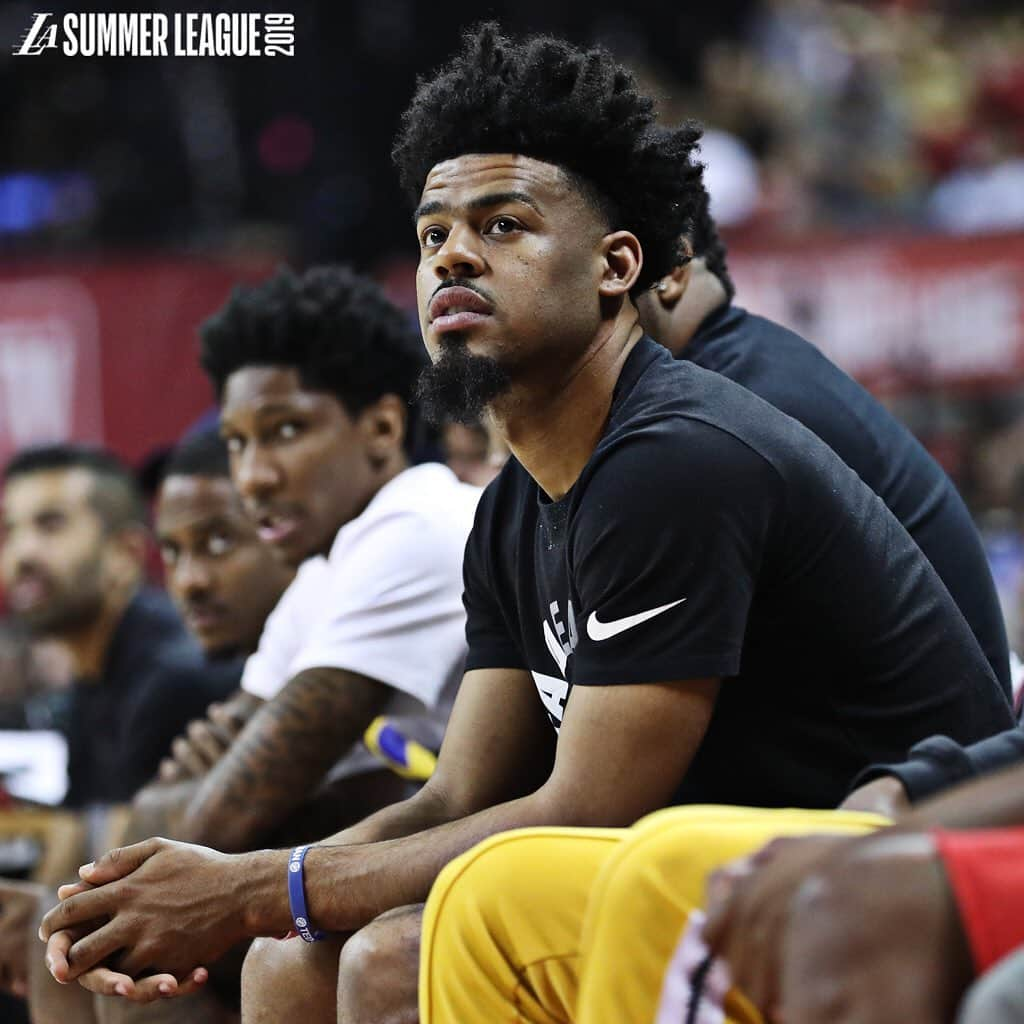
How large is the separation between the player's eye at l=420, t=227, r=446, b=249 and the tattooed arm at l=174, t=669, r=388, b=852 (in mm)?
996

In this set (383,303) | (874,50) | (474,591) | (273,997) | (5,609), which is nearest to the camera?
(273,997)

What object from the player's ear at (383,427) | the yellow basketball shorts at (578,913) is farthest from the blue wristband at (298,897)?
the player's ear at (383,427)

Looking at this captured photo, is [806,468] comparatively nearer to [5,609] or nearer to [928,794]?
[928,794]

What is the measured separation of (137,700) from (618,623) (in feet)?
9.13

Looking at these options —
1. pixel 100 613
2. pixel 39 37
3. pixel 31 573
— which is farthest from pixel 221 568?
pixel 39 37

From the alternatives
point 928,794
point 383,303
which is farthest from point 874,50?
point 928,794

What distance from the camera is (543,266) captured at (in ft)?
8.82

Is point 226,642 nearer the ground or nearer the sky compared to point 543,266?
nearer the ground

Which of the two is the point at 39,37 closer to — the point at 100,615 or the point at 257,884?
the point at 100,615

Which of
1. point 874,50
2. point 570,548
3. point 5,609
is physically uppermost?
point 874,50

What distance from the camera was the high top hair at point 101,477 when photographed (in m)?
5.79

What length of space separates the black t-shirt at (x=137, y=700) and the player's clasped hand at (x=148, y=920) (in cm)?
208

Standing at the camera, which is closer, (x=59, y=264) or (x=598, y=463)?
(x=598, y=463)

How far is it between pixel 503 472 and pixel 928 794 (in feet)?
3.29
